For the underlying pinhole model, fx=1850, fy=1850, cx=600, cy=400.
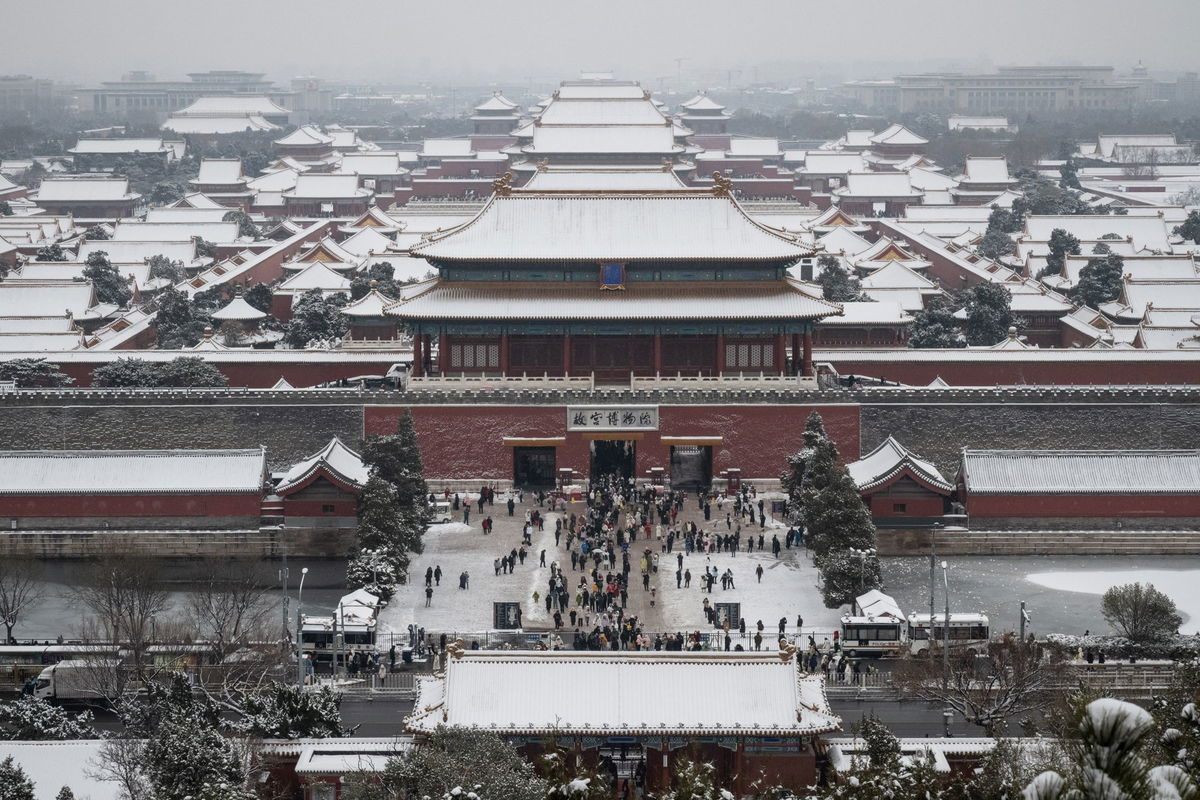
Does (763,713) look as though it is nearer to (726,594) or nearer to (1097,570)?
(726,594)

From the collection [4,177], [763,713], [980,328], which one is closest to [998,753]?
[763,713]

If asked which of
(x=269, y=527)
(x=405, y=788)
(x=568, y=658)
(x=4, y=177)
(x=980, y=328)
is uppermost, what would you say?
(x=4, y=177)

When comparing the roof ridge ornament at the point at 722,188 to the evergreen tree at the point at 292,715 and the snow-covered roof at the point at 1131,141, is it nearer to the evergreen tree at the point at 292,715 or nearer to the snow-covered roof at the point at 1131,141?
the evergreen tree at the point at 292,715

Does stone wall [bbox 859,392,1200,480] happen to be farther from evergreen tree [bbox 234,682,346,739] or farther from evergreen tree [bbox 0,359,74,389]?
evergreen tree [bbox 0,359,74,389]

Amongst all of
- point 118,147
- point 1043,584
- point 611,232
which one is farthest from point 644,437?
point 118,147

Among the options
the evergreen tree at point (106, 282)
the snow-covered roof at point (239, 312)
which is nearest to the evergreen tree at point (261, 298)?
the snow-covered roof at point (239, 312)

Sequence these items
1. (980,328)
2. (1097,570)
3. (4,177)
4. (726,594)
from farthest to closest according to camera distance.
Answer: (4,177)
(980,328)
(1097,570)
(726,594)
